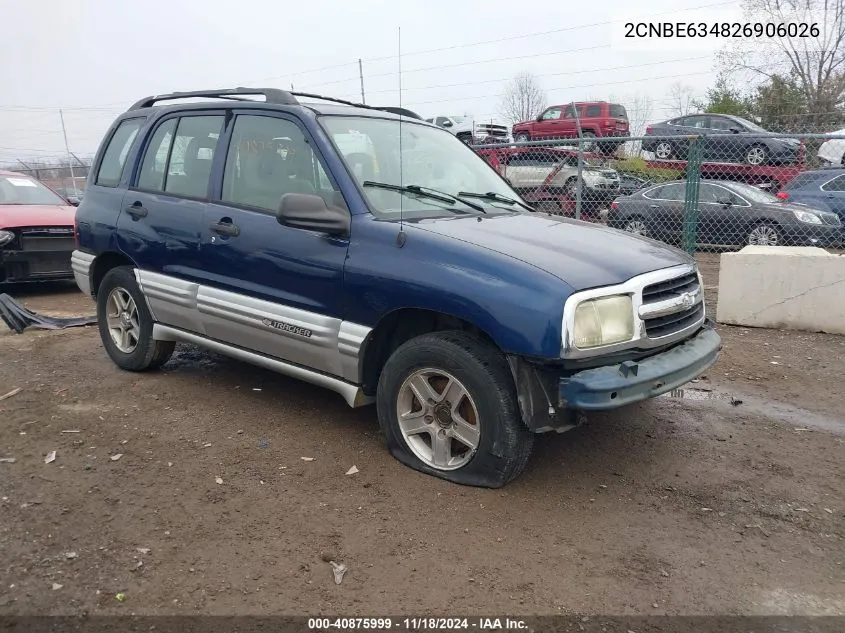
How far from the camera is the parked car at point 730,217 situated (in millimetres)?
10359

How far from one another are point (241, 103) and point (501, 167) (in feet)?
23.2

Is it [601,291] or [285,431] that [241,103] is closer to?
[285,431]

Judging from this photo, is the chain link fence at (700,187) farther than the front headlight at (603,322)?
Yes

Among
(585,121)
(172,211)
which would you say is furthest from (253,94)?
(585,121)

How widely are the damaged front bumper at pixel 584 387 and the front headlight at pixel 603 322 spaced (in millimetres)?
134

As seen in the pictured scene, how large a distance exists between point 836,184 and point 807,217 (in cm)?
128

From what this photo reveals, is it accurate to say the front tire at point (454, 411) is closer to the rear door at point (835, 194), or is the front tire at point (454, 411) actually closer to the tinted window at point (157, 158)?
the tinted window at point (157, 158)

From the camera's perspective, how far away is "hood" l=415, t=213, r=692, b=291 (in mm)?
3211

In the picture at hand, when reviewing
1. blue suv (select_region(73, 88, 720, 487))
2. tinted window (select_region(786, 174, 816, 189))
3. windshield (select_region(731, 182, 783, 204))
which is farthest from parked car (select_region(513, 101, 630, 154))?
blue suv (select_region(73, 88, 720, 487))

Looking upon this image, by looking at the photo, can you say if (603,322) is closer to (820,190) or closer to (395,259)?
(395,259)

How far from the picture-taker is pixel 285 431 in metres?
4.20

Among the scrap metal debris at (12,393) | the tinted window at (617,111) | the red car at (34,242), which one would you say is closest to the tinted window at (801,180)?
the tinted window at (617,111)

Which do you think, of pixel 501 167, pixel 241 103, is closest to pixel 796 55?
pixel 501 167

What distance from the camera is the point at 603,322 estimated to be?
311cm
